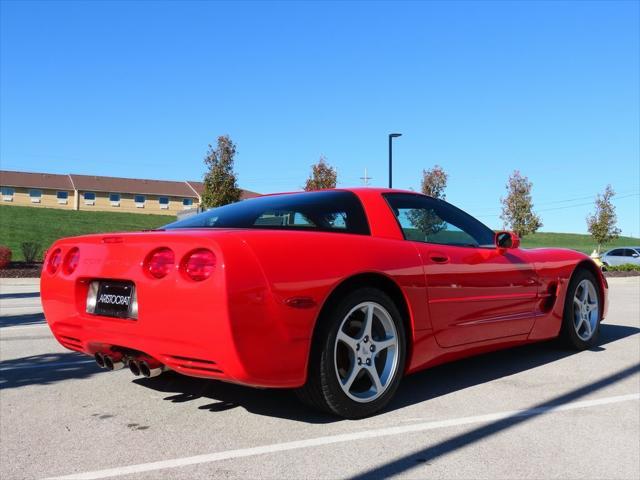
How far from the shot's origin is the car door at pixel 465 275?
3.81 m

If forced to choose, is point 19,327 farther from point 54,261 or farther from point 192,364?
point 192,364

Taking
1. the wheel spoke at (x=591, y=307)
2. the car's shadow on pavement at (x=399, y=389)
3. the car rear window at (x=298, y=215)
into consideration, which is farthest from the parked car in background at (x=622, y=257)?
the car rear window at (x=298, y=215)

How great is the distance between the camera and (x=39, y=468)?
2.63 m

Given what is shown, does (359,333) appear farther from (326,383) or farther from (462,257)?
(462,257)

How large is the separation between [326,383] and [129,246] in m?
1.28

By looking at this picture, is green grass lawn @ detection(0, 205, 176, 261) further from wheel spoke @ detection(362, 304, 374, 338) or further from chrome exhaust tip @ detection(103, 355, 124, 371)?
wheel spoke @ detection(362, 304, 374, 338)

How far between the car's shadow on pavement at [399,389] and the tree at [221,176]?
30932 millimetres

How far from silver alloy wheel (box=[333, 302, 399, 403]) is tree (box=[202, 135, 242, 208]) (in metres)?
32.2

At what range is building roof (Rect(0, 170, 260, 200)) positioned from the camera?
227ft

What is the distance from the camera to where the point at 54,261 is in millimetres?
3742

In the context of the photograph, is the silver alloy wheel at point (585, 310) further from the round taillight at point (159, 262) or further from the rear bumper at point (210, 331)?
the round taillight at point (159, 262)

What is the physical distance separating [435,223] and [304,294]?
154 centimetres

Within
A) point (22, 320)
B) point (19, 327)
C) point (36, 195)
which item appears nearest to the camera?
point (19, 327)

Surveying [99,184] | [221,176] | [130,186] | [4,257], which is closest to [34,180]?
[99,184]
